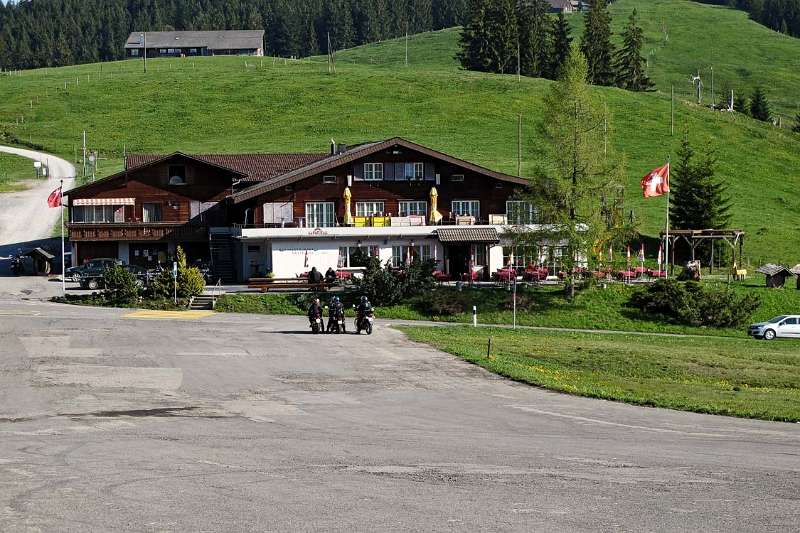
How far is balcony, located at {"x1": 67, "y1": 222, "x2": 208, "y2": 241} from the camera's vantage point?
257ft

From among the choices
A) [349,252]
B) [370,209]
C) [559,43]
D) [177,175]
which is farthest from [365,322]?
[559,43]

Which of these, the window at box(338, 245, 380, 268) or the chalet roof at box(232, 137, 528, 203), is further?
the chalet roof at box(232, 137, 528, 203)

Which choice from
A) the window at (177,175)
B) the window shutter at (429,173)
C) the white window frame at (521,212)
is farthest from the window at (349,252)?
the window at (177,175)

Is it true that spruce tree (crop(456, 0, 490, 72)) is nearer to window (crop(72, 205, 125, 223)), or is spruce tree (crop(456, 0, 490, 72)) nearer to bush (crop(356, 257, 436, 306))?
window (crop(72, 205, 125, 223))

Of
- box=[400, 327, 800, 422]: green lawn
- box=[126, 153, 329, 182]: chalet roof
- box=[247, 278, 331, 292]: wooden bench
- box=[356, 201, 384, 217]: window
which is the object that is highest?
box=[126, 153, 329, 182]: chalet roof

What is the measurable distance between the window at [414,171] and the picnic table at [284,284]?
11.9 m

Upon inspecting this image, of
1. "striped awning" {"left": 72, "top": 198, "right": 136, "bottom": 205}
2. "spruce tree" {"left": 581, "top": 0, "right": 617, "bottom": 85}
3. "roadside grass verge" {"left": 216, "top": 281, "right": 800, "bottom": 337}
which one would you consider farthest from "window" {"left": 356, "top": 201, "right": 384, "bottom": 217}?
"spruce tree" {"left": 581, "top": 0, "right": 617, "bottom": 85}

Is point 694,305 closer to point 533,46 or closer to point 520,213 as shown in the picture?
point 520,213

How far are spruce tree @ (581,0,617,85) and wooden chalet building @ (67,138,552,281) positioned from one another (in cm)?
9661

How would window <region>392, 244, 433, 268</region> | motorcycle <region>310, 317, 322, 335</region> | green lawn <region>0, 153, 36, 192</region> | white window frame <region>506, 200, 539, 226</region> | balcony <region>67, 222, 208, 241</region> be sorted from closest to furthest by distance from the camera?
motorcycle <region>310, 317, 322, 335</region> → white window frame <region>506, 200, 539, 226</region> → window <region>392, 244, 433, 268</region> → balcony <region>67, 222, 208, 241</region> → green lawn <region>0, 153, 36, 192</region>

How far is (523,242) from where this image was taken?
6259 centimetres

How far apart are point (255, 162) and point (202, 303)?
97.9 feet

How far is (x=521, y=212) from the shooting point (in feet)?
213

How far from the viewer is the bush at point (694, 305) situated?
5794cm
